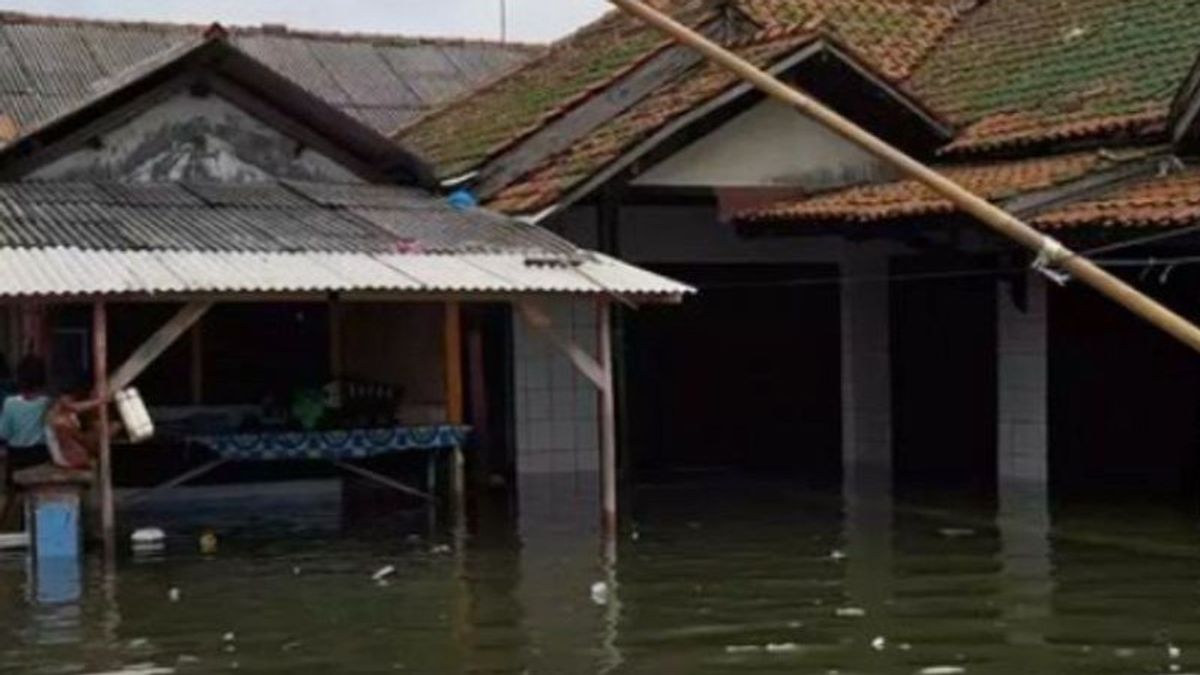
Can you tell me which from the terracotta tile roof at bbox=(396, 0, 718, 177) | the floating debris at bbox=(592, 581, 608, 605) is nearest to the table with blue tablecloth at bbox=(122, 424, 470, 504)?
the terracotta tile roof at bbox=(396, 0, 718, 177)

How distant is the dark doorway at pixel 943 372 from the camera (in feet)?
54.7

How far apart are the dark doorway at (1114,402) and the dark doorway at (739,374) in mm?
2648

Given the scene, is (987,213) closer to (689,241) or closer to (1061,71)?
(1061,71)

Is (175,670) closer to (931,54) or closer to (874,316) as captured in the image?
(874,316)

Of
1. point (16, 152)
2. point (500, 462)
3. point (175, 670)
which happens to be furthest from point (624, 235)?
point (175, 670)

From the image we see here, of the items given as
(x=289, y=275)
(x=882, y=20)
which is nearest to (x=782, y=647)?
(x=289, y=275)

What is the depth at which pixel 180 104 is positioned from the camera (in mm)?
15164

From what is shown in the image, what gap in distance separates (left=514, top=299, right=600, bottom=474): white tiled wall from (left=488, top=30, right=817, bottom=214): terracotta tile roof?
1.21 metres

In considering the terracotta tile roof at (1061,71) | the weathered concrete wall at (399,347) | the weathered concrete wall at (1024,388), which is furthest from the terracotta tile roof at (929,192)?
the weathered concrete wall at (399,347)

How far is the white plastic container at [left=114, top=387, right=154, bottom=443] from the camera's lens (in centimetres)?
1204

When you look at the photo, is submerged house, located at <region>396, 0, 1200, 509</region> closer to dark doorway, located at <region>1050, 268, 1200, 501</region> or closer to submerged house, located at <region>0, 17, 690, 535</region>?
dark doorway, located at <region>1050, 268, 1200, 501</region>

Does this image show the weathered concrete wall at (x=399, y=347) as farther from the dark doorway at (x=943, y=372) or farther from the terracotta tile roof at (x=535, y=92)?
the dark doorway at (x=943, y=372)

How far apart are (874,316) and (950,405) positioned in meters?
1.27

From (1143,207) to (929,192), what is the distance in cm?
210
